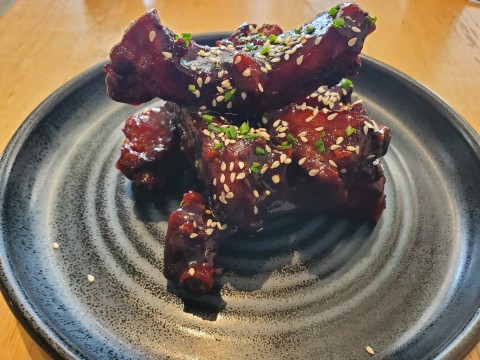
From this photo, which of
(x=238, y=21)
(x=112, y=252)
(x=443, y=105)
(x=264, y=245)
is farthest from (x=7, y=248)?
(x=238, y=21)

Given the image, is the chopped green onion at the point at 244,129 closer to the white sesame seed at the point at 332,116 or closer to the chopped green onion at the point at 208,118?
the chopped green onion at the point at 208,118

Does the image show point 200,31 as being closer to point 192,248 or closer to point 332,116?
point 332,116

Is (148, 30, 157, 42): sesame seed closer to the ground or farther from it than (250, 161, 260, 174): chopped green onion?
farther from it

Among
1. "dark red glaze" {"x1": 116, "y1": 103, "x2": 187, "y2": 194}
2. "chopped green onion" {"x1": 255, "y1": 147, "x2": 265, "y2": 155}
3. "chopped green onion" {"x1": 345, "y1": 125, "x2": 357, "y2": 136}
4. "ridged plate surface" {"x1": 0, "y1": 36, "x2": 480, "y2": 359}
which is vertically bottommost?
"ridged plate surface" {"x1": 0, "y1": 36, "x2": 480, "y2": 359}

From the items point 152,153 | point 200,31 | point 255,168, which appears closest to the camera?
point 255,168

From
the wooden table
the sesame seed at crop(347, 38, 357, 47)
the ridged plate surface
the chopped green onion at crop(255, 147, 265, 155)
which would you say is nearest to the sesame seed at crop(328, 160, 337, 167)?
the chopped green onion at crop(255, 147, 265, 155)

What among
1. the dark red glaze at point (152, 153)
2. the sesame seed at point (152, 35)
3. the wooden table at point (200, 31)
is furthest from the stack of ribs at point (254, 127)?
the wooden table at point (200, 31)

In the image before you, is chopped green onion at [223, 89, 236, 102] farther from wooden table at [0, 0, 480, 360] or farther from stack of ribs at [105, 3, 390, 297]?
wooden table at [0, 0, 480, 360]

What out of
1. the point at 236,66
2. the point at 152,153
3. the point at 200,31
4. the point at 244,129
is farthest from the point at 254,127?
the point at 200,31
